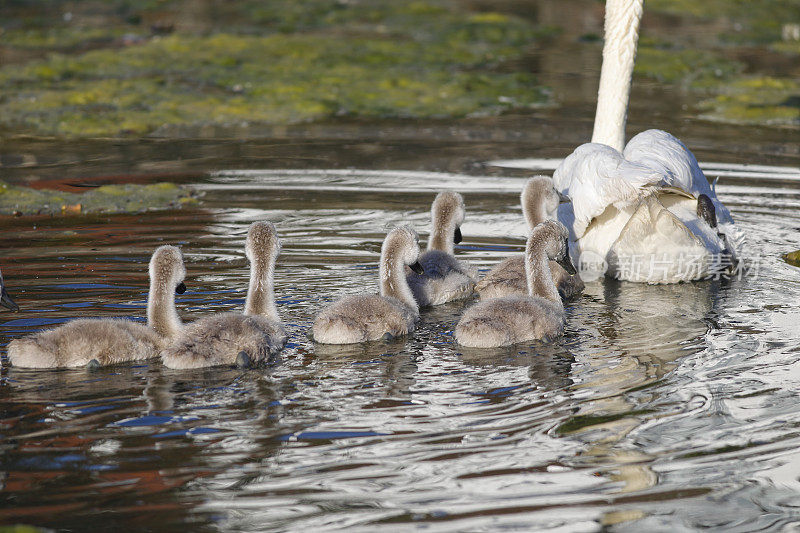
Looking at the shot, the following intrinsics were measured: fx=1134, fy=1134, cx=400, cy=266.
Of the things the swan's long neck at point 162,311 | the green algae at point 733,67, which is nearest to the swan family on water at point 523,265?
the swan's long neck at point 162,311

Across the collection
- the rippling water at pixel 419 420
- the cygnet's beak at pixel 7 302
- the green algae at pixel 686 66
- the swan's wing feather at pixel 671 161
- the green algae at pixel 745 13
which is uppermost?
the green algae at pixel 745 13

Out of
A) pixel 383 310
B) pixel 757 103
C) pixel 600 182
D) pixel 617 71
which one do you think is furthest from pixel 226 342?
pixel 757 103

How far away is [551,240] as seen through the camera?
7672mm

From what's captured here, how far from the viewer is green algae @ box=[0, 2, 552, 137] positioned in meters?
14.6

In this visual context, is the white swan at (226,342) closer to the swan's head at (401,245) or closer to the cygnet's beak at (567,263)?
the swan's head at (401,245)

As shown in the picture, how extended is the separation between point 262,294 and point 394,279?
963 millimetres

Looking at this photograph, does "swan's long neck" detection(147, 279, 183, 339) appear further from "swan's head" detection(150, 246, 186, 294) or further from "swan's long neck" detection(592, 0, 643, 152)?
"swan's long neck" detection(592, 0, 643, 152)

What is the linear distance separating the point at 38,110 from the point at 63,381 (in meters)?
9.35

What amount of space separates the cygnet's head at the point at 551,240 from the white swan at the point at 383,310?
80cm

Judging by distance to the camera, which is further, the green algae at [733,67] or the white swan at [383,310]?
the green algae at [733,67]

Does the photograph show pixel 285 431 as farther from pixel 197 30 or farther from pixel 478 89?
pixel 197 30

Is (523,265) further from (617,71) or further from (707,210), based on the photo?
(617,71)

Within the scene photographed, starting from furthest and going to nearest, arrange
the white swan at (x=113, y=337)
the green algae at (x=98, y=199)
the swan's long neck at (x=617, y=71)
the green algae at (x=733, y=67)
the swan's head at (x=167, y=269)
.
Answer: the green algae at (x=733, y=67), the green algae at (x=98, y=199), the swan's long neck at (x=617, y=71), the swan's head at (x=167, y=269), the white swan at (x=113, y=337)

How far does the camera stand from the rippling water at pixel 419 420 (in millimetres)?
4652
